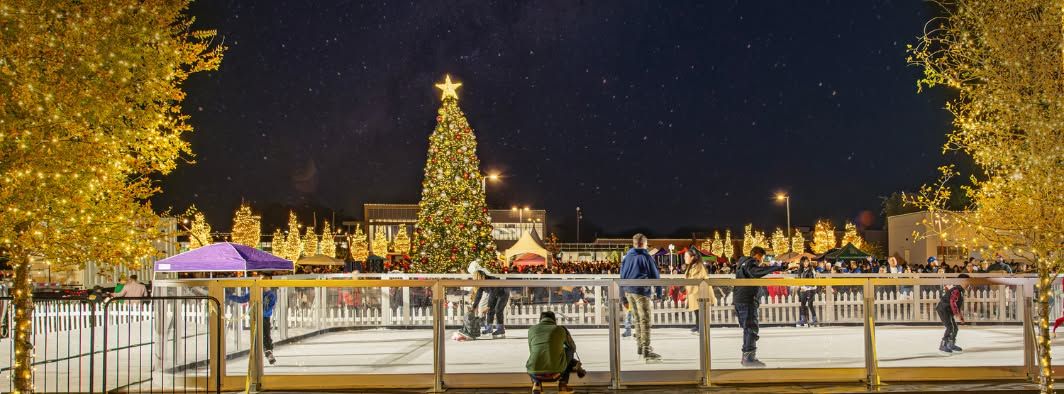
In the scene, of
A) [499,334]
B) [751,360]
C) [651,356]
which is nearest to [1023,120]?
[751,360]

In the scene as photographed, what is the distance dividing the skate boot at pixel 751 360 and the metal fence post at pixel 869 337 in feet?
4.14

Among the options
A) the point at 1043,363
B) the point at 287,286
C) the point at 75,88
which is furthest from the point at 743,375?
the point at 75,88

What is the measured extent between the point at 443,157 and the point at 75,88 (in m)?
21.8

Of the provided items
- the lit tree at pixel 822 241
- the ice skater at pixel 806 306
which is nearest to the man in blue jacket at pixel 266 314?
the ice skater at pixel 806 306

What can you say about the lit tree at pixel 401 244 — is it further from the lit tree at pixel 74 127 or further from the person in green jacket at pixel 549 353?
the person in green jacket at pixel 549 353

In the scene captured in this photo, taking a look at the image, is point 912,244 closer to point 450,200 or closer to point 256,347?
point 450,200

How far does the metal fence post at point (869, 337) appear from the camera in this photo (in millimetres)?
10672

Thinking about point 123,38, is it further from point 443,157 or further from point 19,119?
point 443,157

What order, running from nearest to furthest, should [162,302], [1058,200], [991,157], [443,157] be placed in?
1. [1058,200]
2. [991,157]
3. [162,302]
4. [443,157]

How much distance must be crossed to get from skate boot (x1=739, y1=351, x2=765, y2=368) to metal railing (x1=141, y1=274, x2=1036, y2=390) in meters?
0.09

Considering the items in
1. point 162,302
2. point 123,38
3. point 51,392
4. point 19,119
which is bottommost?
point 51,392

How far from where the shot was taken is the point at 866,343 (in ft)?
Answer: 35.2

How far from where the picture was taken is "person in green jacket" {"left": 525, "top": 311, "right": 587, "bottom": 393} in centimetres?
853

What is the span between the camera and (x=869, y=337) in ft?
35.2
